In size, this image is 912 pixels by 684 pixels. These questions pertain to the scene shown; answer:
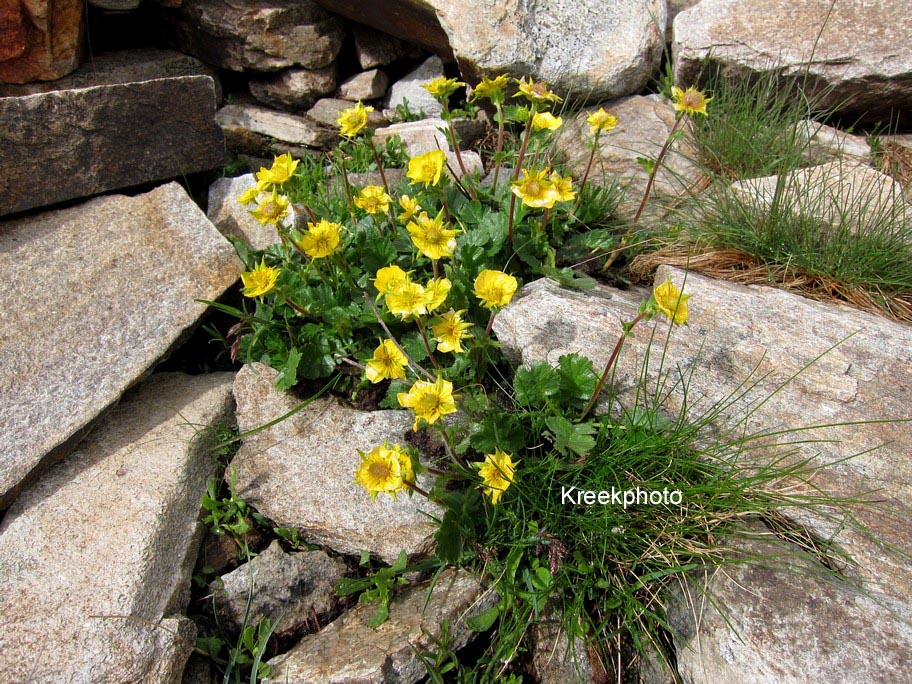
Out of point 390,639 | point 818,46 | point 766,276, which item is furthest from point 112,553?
point 818,46

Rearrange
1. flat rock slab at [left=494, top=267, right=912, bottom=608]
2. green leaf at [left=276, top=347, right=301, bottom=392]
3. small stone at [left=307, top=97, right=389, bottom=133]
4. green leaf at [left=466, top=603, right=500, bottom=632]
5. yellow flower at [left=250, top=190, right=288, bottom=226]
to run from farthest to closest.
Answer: small stone at [left=307, top=97, right=389, bottom=133] < green leaf at [left=276, top=347, right=301, bottom=392] < yellow flower at [left=250, top=190, right=288, bottom=226] < flat rock slab at [left=494, top=267, right=912, bottom=608] < green leaf at [left=466, top=603, right=500, bottom=632]

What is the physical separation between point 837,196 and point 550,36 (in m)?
1.85

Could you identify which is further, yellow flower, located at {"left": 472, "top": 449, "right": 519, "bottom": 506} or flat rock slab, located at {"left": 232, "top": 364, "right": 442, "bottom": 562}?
flat rock slab, located at {"left": 232, "top": 364, "right": 442, "bottom": 562}

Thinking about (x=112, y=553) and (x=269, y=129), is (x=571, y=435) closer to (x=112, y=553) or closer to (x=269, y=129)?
(x=112, y=553)

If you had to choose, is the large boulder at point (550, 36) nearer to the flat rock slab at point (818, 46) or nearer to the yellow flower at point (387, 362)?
the flat rock slab at point (818, 46)

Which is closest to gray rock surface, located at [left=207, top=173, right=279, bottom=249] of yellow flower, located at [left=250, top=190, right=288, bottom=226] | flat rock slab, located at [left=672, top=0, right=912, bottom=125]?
yellow flower, located at [left=250, top=190, right=288, bottom=226]

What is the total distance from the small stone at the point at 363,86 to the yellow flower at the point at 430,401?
9.83 feet

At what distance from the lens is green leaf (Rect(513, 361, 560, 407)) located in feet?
7.20

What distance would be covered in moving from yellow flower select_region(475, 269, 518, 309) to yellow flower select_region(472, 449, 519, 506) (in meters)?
0.47

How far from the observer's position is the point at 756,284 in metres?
2.86

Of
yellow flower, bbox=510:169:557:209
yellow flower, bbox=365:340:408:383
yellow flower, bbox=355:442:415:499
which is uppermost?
yellow flower, bbox=510:169:557:209

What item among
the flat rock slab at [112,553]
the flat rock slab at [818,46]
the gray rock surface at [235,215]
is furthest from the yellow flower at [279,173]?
the flat rock slab at [818,46]

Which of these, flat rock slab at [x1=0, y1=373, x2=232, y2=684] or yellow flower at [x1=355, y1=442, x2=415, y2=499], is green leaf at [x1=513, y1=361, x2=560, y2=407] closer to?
yellow flower at [x1=355, y1=442, x2=415, y2=499]

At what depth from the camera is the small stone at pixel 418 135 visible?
3.70m
